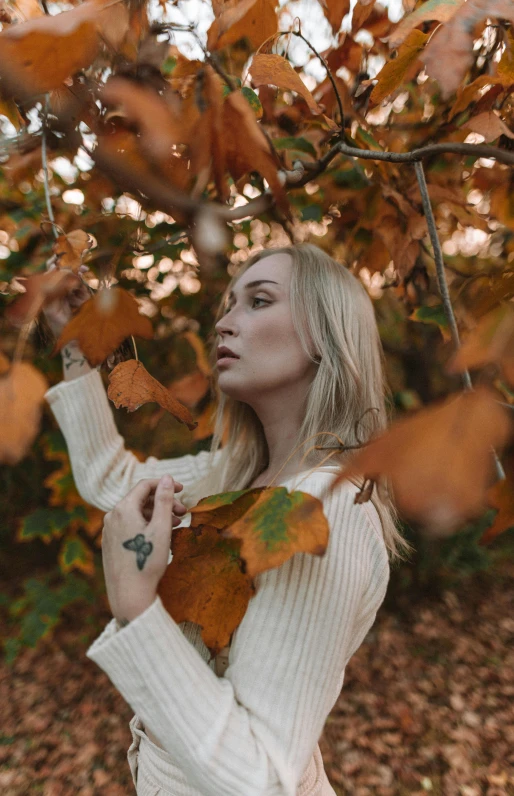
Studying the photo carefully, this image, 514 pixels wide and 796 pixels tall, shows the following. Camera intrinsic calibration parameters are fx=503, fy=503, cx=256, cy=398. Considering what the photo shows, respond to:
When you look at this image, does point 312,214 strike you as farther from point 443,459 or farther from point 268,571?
point 443,459

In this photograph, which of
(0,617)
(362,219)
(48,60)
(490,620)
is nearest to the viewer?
(48,60)

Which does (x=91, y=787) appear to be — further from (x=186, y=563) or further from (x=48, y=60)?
(x=48, y=60)

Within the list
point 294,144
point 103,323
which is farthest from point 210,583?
point 294,144

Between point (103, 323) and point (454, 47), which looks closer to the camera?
point (454, 47)

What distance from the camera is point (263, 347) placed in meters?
1.17

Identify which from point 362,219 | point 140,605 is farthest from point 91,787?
point 362,219

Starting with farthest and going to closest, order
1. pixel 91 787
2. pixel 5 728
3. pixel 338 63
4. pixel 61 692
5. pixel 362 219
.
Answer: pixel 61 692 < pixel 5 728 < pixel 91 787 < pixel 362 219 < pixel 338 63

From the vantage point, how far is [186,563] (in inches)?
29.2

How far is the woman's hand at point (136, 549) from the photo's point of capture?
2.44 ft

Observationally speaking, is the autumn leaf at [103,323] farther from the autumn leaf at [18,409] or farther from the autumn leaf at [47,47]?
the autumn leaf at [47,47]

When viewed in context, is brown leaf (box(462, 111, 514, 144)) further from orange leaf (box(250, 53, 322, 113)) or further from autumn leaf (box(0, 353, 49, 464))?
autumn leaf (box(0, 353, 49, 464))

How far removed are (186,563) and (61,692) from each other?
297 centimetres

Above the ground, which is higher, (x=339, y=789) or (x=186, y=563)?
(x=186, y=563)

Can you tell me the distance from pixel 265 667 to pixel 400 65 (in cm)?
92
